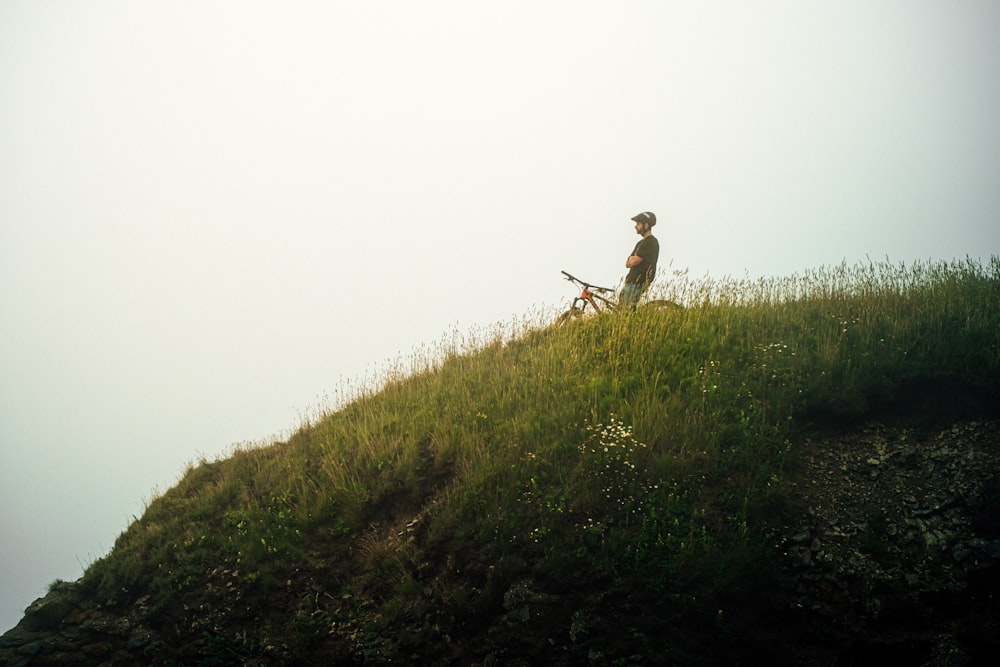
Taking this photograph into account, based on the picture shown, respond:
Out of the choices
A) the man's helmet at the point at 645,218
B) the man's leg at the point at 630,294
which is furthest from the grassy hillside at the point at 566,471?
the man's helmet at the point at 645,218

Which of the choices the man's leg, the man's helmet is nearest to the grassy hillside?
the man's leg

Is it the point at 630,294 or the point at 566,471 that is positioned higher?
the point at 630,294

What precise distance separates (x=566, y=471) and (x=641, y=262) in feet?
20.1

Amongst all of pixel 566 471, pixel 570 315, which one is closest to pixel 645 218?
pixel 570 315

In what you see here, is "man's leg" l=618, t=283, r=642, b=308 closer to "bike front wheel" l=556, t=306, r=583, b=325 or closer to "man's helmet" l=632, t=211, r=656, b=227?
"bike front wheel" l=556, t=306, r=583, b=325

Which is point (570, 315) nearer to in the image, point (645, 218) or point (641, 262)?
point (641, 262)

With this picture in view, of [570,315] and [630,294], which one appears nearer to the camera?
[630,294]

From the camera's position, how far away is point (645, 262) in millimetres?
12758

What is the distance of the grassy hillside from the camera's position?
7348mm

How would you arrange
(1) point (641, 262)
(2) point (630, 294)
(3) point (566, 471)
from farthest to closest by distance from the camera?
1. (1) point (641, 262)
2. (2) point (630, 294)
3. (3) point (566, 471)

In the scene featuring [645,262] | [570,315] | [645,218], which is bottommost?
[570,315]

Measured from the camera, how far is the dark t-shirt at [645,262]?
12656 mm

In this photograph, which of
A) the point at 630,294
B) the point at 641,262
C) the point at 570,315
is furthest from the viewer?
the point at 570,315

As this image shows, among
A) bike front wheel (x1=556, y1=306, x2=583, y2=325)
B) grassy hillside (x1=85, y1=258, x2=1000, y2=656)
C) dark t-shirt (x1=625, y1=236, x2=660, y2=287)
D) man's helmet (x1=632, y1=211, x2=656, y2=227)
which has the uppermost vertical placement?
man's helmet (x1=632, y1=211, x2=656, y2=227)
